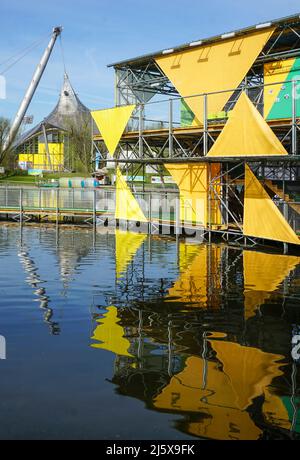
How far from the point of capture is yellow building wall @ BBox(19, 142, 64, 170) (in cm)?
8194

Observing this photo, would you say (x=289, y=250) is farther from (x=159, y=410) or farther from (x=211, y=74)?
(x=159, y=410)

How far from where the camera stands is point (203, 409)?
17.3 feet

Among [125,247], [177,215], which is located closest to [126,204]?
[177,215]

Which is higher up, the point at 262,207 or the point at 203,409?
the point at 262,207

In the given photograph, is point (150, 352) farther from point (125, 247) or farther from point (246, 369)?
point (125, 247)

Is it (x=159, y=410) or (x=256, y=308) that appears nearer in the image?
(x=159, y=410)

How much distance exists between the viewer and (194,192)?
20.9 metres

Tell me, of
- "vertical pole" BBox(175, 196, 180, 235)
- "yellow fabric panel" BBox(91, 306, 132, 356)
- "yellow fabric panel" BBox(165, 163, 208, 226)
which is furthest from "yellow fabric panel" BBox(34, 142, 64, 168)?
"yellow fabric panel" BBox(91, 306, 132, 356)

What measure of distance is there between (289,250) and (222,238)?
12.8 feet

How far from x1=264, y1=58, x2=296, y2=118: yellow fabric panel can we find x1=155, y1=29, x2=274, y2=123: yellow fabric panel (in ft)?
3.67

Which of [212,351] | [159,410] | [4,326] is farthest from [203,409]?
[4,326]

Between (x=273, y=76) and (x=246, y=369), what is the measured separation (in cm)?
1588

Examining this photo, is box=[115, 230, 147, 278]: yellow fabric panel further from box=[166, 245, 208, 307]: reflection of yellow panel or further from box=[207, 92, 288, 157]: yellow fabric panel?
box=[207, 92, 288, 157]: yellow fabric panel
